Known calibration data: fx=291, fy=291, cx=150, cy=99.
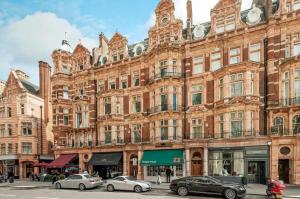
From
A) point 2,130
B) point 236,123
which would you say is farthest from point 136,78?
point 2,130

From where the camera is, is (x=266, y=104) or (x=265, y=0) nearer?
(x=266, y=104)

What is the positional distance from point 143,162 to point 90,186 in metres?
8.45

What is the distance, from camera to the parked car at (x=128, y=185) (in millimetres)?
22484

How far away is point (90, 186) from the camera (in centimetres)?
2469

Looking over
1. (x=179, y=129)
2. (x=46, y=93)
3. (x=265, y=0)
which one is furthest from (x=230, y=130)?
(x=46, y=93)

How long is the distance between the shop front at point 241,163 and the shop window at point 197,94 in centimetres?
523

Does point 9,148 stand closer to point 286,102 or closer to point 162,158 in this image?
point 162,158

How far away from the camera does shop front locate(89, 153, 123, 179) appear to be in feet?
113

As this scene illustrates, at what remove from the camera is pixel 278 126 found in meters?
26.2

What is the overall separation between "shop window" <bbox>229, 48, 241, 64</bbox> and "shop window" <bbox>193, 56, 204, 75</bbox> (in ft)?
Answer: 10.2

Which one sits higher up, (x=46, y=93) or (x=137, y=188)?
(x=46, y=93)

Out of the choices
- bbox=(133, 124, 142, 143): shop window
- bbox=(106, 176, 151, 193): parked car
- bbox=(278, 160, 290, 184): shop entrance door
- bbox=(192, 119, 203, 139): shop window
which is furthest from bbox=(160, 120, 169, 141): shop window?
bbox=(278, 160, 290, 184): shop entrance door

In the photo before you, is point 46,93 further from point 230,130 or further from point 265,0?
point 265,0

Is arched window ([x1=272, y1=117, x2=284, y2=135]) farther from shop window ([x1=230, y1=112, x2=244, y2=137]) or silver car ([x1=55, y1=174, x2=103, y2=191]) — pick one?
silver car ([x1=55, y1=174, x2=103, y2=191])
